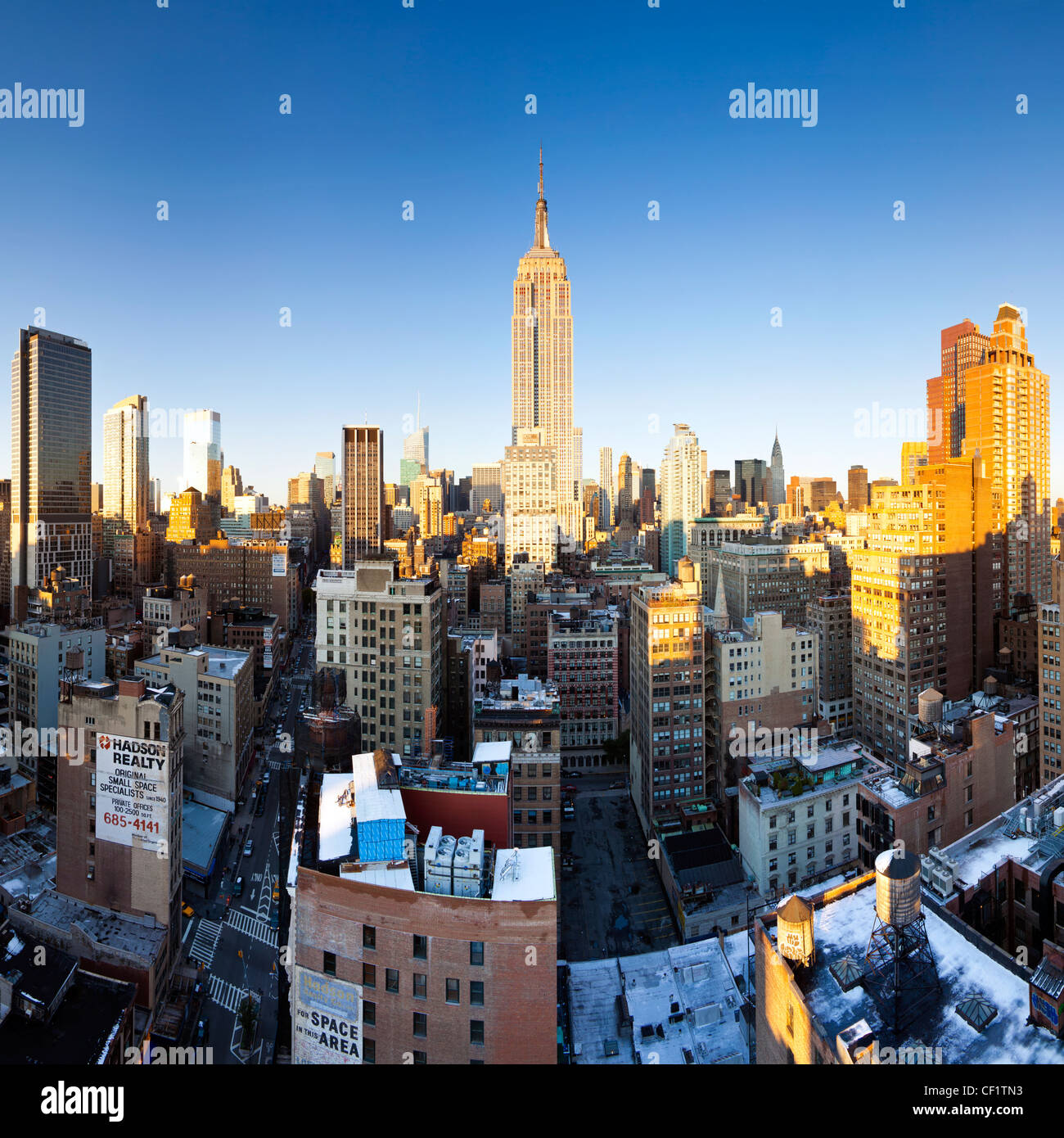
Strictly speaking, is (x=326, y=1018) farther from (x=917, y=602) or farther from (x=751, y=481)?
A: (x=751, y=481)

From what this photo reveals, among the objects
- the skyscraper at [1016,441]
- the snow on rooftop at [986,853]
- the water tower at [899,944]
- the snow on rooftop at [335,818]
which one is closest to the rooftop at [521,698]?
the snow on rooftop at [335,818]

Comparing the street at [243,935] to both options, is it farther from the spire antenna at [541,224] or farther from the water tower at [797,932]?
the spire antenna at [541,224]

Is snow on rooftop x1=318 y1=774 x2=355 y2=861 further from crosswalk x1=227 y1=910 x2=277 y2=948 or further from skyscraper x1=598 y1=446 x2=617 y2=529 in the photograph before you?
skyscraper x1=598 y1=446 x2=617 y2=529

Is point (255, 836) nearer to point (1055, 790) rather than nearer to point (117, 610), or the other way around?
point (117, 610)

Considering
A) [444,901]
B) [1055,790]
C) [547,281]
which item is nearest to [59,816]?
[444,901]

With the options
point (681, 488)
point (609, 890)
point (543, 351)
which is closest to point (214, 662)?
point (609, 890)

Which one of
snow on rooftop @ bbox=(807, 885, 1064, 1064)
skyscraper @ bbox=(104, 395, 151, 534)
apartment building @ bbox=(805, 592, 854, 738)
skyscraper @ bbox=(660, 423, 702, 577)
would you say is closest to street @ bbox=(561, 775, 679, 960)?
snow on rooftop @ bbox=(807, 885, 1064, 1064)
